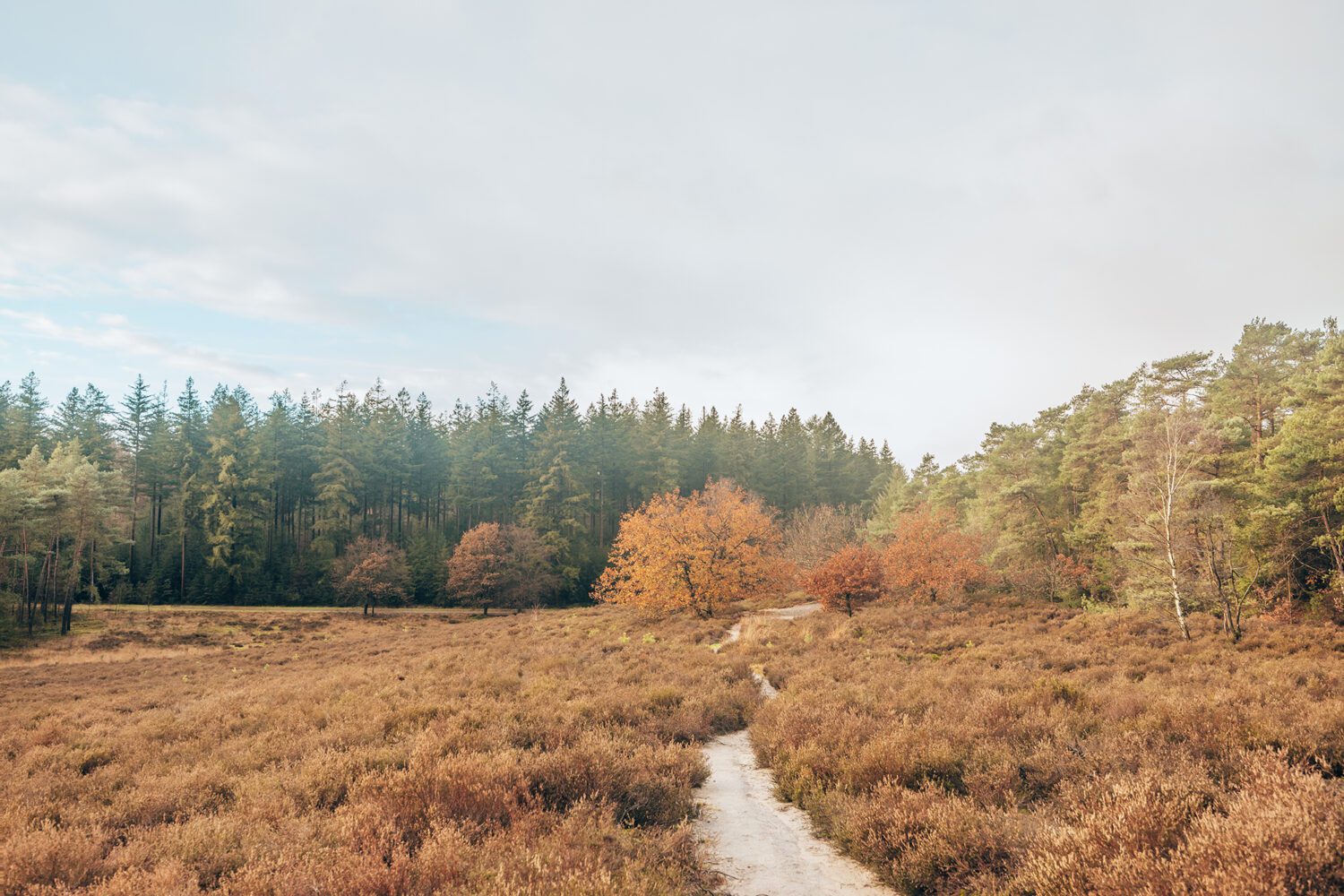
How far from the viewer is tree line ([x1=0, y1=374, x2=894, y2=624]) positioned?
43875 mm

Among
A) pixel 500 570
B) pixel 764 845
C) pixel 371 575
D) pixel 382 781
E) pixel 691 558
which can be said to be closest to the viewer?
pixel 764 845

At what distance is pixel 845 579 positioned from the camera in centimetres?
2802

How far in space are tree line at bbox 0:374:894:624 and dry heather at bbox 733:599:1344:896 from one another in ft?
134

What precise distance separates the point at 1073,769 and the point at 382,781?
7.83 m

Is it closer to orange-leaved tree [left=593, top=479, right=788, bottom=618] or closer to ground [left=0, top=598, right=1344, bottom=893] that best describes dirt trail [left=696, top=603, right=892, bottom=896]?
ground [left=0, top=598, right=1344, bottom=893]

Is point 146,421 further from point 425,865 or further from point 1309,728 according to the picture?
point 1309,728

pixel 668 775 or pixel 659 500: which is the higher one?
pixel 659 500

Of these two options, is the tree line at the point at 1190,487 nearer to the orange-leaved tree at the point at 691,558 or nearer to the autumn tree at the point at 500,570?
the orange-leaved tree at the point at 691,558

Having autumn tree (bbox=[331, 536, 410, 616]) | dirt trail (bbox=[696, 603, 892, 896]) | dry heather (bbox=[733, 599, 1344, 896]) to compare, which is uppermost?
dry heather (bbox=[733, 599, 1344, 896])

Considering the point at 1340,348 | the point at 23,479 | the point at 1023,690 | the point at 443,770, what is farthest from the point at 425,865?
the point at 23,479

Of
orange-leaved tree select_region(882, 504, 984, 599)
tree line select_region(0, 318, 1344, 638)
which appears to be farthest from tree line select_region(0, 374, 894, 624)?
orange-leaved tree select_region(882, 504, 984, 599)

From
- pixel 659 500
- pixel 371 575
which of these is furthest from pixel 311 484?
pixel 659 500

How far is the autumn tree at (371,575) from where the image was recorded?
4859 centimetres

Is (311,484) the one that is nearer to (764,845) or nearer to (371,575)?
(371,575)
